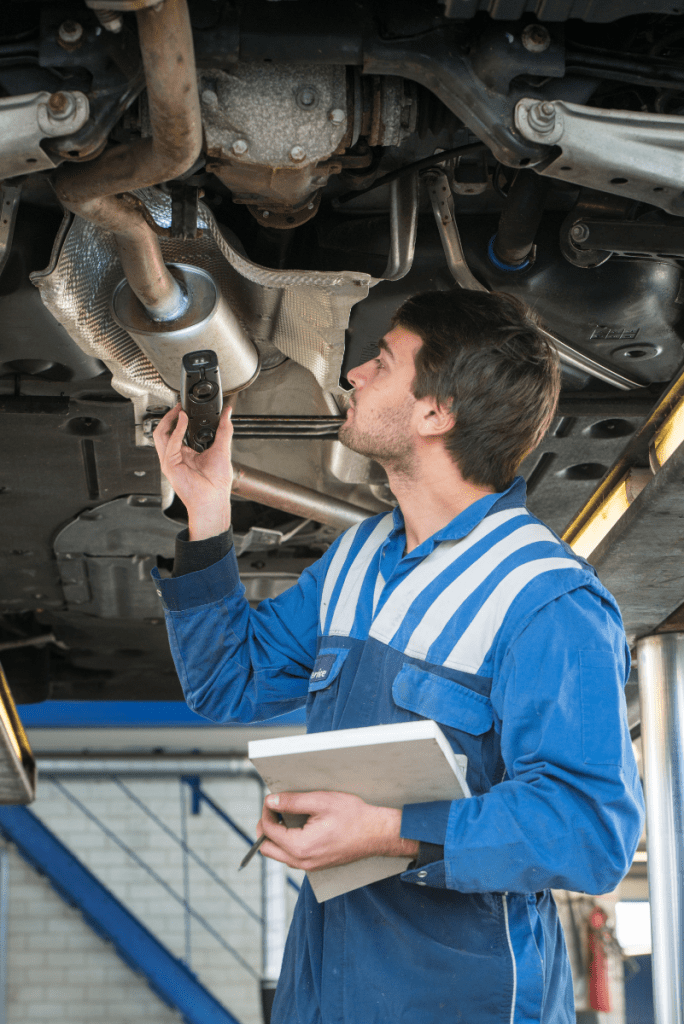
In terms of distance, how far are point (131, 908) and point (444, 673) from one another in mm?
8143

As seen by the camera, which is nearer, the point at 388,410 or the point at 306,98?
the point at 306,98

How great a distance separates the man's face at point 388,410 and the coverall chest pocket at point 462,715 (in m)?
0.41

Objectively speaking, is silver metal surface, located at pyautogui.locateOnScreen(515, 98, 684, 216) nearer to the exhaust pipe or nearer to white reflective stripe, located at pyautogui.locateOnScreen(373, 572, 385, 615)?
the exhaust pipe

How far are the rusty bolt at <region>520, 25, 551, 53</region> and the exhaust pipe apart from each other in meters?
0.46

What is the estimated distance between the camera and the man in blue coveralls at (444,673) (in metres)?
1.11

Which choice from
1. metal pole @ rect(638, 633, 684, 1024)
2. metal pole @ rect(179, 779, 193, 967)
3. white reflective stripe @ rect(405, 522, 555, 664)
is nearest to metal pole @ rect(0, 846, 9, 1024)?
metal pole @ rect(179, 779, 193, 967)

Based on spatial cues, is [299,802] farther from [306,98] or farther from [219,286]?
[219,286]

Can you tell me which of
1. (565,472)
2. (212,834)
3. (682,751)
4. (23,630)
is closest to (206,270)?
(565,472)

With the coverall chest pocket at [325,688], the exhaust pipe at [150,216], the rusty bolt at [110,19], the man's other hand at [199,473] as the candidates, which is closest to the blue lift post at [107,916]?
the exhaust pipe at [150,216]

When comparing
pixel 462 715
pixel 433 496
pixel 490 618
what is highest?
pixel 433 496

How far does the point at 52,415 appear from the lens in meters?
2.22

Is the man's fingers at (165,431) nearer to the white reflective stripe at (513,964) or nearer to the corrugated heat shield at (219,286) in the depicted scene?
the corrugated heat shield at (219,286)

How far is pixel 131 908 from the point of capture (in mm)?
8516

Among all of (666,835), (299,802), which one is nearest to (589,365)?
(666,835)
